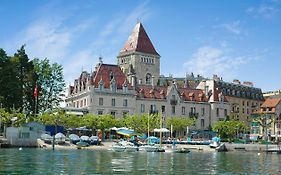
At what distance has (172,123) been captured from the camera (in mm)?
101562

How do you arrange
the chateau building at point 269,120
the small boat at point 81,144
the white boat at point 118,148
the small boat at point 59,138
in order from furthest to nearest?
the chateau building at point 269,120, the small boat at point 59,138, the small boat at point 81,144, the white boat at point 118,148

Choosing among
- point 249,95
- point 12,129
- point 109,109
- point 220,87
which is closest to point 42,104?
point 109,109

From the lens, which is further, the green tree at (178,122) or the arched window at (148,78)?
the arched window at (148,78)

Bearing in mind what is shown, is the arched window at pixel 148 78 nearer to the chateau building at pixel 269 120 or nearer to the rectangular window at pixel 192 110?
the rectangular window at pixel 192 110

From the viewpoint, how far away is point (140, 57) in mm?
120188

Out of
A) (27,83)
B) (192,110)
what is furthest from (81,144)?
(192,110)

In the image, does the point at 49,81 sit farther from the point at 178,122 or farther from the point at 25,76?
the point at 178,122

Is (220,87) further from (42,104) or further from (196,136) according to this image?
(42,104)

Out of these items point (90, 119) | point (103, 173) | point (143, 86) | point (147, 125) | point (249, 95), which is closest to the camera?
point (103, 173)

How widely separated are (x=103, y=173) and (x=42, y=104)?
64.2 metres

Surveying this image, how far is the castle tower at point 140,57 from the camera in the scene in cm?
11975

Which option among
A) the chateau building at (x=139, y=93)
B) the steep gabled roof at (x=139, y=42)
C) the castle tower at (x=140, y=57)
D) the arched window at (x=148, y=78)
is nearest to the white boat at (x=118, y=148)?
the chateau building at (x=139, y=93)

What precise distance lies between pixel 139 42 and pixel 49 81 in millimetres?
28475

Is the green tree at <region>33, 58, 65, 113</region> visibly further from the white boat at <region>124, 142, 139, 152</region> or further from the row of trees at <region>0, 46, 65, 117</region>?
the white boat at <region>124, 142, 139, 152</region>
